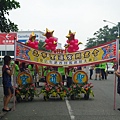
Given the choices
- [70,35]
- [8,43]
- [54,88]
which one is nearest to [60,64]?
[54,88]

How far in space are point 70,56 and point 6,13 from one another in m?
2.93

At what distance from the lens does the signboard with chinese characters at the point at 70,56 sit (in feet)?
34.9

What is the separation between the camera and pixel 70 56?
39.3ft

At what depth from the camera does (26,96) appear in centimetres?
1165

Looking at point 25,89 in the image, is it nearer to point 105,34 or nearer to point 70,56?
point 70,56

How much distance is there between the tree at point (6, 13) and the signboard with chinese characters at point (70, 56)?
0.96 m

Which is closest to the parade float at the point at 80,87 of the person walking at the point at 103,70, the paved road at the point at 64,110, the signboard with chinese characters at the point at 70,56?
the paved road at the point at 64,110

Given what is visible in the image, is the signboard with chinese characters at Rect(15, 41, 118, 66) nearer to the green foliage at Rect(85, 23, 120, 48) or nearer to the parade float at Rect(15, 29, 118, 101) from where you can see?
the parade float at Rect(15, 29, 118, 101)

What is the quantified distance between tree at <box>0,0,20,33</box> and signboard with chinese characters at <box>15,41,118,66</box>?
96cm

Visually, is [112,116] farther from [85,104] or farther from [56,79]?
[56,79]

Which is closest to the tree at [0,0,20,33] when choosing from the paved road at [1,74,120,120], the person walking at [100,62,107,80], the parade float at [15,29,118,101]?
the parade float at [15,29,118,101]

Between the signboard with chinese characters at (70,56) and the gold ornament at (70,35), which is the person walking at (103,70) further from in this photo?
the signboard with chinese characters at (70,56)

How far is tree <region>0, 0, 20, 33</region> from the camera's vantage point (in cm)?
1032

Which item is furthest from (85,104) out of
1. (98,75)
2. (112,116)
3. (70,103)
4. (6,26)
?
(98,75)
